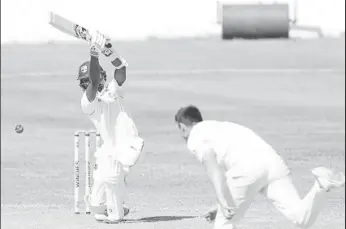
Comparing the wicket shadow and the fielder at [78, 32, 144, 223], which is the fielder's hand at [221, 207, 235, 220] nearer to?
the fielder at [78, 32, 144, 223]

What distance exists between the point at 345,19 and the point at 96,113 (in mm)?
16464

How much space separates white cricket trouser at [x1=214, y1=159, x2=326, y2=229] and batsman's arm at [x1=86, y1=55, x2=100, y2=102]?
229 cm

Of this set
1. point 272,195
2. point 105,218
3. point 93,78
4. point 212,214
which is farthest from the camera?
point 105,218

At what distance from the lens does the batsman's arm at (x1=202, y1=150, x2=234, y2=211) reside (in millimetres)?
8305

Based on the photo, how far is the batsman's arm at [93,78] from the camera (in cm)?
1056

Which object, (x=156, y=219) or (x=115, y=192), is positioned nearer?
(x=115, y=192)

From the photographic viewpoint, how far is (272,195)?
8719mm

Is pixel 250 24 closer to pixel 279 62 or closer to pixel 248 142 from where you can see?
pixel 279 62

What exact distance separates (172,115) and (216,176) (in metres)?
13.3

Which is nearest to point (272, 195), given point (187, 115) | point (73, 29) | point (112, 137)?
point (187, 115)

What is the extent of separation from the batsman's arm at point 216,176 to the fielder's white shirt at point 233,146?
0.09m

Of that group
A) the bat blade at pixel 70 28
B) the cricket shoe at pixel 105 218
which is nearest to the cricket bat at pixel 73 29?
the bat blade at pixel 70 28

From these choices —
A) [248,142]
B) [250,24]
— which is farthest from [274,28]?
[248,142]

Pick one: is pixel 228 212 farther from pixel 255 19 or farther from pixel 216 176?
pixel 255 19
